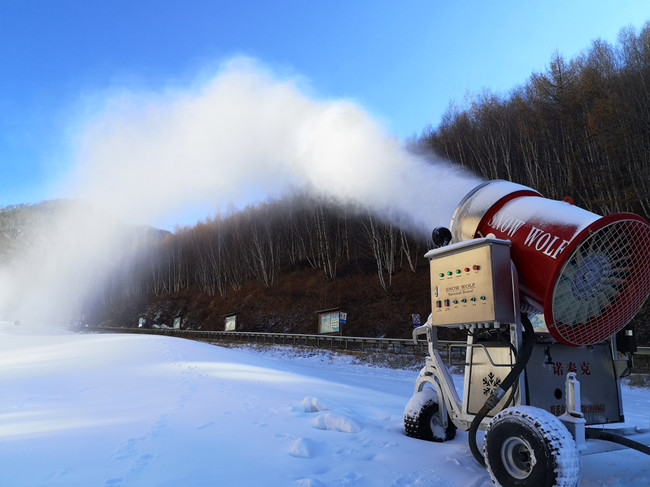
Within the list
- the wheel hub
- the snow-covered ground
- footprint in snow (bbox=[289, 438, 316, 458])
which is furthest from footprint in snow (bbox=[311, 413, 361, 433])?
the wheel hub

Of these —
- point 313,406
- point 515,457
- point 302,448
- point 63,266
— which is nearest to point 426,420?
point 313,406

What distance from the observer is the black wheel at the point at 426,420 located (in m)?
5.81

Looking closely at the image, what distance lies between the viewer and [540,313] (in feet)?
15.6

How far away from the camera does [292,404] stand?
689 centimetres

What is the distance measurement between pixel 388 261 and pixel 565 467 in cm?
3367

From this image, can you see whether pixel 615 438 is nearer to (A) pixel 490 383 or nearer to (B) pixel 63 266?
(A) pixel 490 383

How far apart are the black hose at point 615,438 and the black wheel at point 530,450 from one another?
859 millimetres

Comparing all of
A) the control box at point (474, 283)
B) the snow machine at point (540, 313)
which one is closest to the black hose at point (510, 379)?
the snow machine at point (540, 313)

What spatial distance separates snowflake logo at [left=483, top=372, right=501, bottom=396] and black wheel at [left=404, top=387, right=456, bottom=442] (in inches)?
47.3

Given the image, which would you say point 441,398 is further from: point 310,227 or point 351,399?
point 310,227

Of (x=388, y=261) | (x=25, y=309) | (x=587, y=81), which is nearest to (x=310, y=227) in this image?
(x=388, y=261)

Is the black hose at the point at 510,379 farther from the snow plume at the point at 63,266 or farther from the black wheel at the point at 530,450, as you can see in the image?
the snow plume at the point at 63,266

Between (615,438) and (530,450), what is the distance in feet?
3.82

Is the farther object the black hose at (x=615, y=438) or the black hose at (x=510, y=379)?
the black hose at (x=510, y=379)
